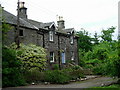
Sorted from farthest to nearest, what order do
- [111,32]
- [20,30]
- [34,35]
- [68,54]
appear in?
[111,32] < [68,54] < [34,35] < [20,30]

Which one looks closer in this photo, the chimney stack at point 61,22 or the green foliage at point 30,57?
the green foliage at point 30,57

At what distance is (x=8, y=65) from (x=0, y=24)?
146 inches

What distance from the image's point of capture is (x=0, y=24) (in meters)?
16.4

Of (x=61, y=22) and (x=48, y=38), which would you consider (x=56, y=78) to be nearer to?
(x=48, y=38)

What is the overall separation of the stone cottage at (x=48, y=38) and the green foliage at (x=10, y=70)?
6.93 meters

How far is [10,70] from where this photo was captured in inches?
575

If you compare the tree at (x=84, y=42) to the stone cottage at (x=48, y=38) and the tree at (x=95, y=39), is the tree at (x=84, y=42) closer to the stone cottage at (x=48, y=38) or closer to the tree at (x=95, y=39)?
the tree at (x=95, y=39)

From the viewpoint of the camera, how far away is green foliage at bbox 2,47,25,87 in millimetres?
14398

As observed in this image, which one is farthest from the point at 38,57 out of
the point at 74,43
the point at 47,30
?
the point at 74,43

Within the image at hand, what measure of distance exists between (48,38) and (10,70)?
13.9m

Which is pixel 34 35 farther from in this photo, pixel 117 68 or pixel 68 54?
pixel 117 68

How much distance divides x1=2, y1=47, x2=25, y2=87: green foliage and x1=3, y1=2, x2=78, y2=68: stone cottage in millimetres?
6927

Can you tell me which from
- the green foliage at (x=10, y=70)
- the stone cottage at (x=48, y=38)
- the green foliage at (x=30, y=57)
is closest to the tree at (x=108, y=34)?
the stone cottage at (x=48, y=38)

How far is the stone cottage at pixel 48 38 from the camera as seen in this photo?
2410cm
